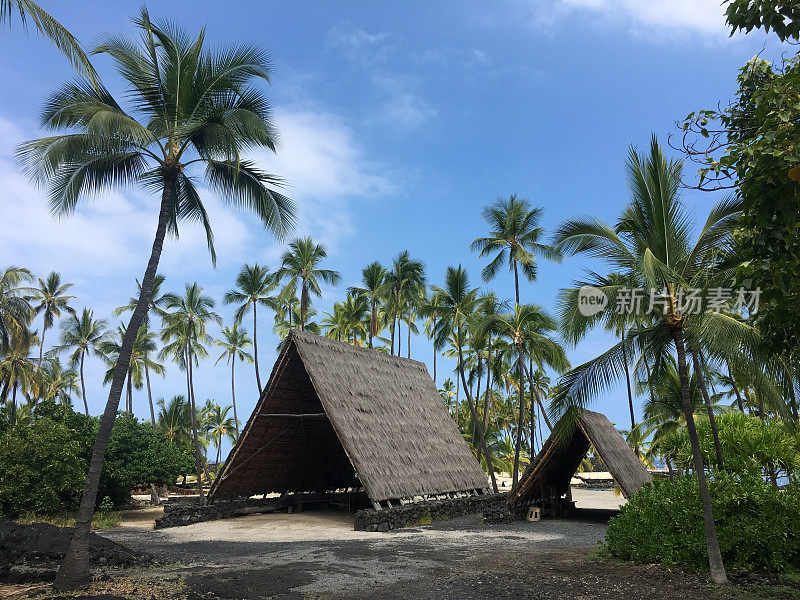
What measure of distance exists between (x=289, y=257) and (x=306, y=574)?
94.3ft

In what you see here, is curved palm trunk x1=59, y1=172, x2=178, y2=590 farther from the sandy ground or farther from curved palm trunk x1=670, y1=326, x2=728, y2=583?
curved palm trunk x1=670, y1=326, x2=728, y2=583

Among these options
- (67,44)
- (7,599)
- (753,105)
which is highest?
(67,44)

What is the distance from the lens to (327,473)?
2177cm

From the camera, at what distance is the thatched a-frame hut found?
15.6 m

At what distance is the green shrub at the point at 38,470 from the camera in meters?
16.2

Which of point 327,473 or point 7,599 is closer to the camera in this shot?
point 7,599

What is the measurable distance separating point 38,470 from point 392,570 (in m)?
12.7

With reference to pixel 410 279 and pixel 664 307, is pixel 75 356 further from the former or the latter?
pixel 664 307

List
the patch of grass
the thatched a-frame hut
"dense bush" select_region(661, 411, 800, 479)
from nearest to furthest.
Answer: the thatched a-frame hut < the patch of grass < "dense bush" select_region(661, 411, 800, 479)

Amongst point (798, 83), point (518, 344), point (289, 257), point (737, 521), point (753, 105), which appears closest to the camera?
point (798, 83)

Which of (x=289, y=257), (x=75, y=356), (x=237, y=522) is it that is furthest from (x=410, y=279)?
(x=75, y=356)

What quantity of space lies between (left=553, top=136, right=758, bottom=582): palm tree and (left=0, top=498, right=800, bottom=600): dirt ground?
5.28 feet

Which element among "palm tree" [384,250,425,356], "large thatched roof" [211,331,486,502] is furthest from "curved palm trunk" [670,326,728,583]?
"palm tree" [384,250,425,356]

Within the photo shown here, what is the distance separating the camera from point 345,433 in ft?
49.0
